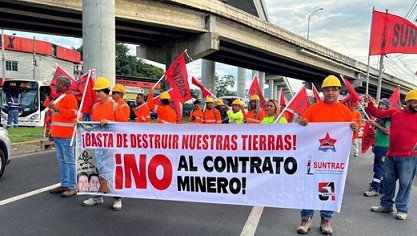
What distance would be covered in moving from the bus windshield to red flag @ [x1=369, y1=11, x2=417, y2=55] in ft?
63.5

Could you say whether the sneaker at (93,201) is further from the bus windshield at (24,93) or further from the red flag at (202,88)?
the bus windshield at (24,93)

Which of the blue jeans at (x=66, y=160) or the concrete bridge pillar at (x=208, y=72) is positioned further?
the concrete bridge pillar at (x=208, y=72)

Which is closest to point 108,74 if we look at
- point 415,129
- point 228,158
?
point 228,158

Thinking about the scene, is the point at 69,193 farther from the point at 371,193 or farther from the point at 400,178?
the point at 371,193

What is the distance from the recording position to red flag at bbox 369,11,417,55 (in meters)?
8.84

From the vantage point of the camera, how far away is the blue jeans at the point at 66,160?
16.7ft

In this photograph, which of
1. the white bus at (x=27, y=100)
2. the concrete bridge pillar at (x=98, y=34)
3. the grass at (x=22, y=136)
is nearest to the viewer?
the grass at (x=22, y=136)

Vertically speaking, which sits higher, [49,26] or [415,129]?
[49,26]

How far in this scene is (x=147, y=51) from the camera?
80.3ft

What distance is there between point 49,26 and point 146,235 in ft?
61.5

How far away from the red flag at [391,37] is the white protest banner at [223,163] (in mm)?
6608

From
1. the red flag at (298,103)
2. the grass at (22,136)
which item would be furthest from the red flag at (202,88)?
the grass at (22,136)

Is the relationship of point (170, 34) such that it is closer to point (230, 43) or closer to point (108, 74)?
point (230, 43)

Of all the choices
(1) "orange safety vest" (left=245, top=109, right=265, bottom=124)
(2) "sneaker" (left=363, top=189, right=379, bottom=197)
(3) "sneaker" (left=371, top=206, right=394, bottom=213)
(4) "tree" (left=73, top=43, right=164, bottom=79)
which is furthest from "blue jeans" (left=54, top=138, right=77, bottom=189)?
(4) "tree" (left=73, top=43, right=164, bottom=79)
